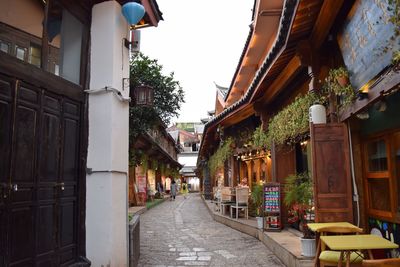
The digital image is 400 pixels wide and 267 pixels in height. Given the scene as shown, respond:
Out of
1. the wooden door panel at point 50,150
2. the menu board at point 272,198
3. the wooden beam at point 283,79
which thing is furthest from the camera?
the menu board at point 272,198

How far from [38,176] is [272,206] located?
22.3ft

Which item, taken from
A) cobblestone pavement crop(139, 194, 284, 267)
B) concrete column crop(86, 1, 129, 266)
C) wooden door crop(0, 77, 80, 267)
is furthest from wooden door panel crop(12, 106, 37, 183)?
cobblestone pavement crop(139, 194, 284, 267)

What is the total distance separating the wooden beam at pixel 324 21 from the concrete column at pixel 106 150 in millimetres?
3151

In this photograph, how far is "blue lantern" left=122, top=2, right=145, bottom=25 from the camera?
608 centimetres

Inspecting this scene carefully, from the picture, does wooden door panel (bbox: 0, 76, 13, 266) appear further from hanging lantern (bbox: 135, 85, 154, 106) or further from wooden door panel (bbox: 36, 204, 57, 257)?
hanging lantern (bbox: 135, 85, 154, 106)

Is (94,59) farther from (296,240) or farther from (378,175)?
(296,240)

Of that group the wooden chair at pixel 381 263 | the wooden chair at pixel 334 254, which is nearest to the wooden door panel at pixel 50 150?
the wooden chair at pixel 334 254

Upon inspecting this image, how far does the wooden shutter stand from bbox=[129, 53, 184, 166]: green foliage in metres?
7.08

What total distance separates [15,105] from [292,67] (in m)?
5.45

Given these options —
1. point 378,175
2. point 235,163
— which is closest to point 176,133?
point 235,163

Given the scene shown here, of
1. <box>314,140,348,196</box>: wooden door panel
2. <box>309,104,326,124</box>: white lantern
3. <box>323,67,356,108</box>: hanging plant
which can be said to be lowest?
<box>314,140,348,196</box>: wooden door panel

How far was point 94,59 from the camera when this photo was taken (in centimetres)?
597

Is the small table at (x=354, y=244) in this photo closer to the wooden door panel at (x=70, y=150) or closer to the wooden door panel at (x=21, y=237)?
the wooden door panel at (x=21, y=237)

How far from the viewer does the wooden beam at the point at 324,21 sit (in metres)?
5.37
